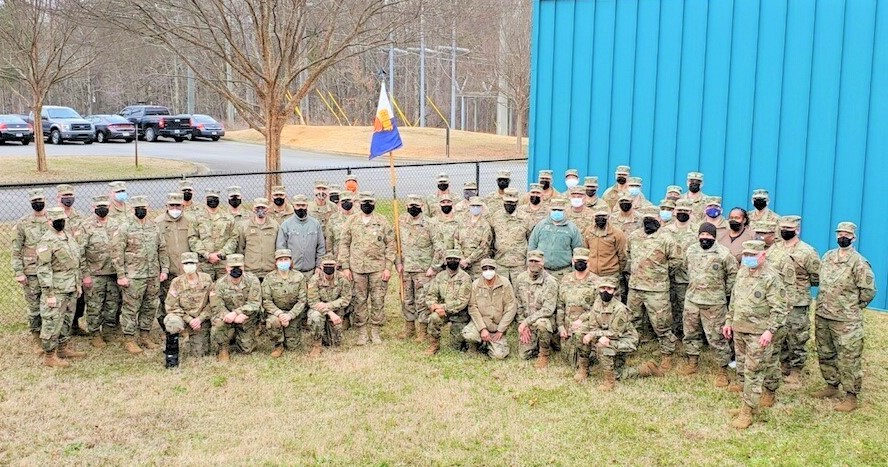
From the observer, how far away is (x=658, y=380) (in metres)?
8.79

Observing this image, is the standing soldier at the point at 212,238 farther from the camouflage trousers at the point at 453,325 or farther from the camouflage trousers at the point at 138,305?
the camouflage trousers at the point at 453,325

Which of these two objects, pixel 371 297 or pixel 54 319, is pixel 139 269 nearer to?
pixel 54 319

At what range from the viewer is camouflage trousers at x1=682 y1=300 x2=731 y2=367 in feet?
28.2

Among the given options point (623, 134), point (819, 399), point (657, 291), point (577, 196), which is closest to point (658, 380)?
point (657, 291)

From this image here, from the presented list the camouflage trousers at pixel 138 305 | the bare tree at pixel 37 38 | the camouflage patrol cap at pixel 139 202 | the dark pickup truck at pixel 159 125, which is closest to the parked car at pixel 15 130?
the dark pickup truck at pixel 159 125

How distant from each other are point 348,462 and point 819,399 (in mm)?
4707

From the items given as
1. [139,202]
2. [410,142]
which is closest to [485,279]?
[139,202]

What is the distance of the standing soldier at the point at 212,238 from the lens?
1018 cm

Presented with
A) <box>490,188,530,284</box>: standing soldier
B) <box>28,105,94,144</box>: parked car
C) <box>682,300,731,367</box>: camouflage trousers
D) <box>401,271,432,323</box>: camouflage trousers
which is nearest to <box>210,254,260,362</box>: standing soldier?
<box>401,271,432,323</box>: camouflage trousers

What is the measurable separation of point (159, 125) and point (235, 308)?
29452mm

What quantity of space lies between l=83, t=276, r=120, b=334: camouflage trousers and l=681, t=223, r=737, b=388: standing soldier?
660 cm

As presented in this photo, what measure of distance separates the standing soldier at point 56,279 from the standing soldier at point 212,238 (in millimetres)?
1423

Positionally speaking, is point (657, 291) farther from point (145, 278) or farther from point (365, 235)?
point (145, 278)

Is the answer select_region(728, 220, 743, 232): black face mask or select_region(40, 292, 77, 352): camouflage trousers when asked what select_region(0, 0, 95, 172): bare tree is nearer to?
select_region(40, 292, 77, 352): camouflage trousers
